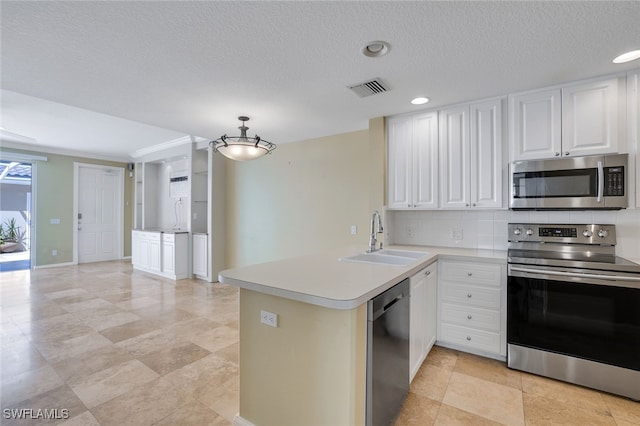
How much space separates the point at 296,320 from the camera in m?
1.48

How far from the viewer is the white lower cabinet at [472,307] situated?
2.46 m

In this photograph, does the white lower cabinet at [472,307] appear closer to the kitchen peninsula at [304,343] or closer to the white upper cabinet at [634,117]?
the kitchen peninsula at [304,343]

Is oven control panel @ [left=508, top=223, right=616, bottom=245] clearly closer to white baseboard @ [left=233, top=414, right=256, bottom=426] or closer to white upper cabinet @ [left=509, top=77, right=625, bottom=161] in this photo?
white upper cabinet @ [left=509, top=77, right=625, bottom=161]

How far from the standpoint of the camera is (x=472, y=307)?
8.39ft

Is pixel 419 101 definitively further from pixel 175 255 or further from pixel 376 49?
pixel 175 255

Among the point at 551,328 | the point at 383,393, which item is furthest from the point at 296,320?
the point at 551,328

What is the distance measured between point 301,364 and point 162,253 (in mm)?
5079

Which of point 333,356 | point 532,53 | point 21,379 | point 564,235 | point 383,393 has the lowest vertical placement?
point 21,379

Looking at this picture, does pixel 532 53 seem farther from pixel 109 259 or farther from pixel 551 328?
pixel 109 259

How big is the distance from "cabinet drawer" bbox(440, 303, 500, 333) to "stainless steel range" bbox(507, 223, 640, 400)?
122 mm

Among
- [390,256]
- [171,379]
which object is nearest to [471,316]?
[390,256]

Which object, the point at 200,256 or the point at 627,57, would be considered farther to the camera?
the point at 200,256

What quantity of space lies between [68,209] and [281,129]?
19.5 feet

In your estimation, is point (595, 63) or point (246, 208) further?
point (246, 208)
